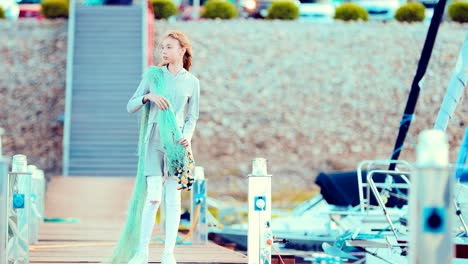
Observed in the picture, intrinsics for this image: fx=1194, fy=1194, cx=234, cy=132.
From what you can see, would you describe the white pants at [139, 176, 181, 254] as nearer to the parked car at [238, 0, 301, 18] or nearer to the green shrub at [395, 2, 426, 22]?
the green shrub at [395, 2, 426, 22]

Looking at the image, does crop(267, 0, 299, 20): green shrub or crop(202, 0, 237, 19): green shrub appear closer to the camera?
crop(202, 0, 237, 19): green shrub

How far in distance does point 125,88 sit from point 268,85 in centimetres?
532

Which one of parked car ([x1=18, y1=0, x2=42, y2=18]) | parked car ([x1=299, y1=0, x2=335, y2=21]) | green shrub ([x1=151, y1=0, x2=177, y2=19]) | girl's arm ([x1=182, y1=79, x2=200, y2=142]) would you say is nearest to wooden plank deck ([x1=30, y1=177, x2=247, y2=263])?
girl's arm ([x1=182, y1=79, x2=200, y2=142])

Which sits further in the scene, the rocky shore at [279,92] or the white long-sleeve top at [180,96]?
the rocky shore at [279,92]

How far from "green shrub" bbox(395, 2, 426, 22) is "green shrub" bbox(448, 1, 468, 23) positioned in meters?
0.78

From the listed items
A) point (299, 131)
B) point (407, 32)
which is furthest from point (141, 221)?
point (407, 32)

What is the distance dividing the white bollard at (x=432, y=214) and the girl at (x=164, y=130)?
9.24ft

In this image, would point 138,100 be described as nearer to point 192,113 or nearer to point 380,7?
point 192,113

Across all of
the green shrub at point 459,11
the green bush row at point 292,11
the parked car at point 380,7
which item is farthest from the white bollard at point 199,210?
the parked car at point 380,7

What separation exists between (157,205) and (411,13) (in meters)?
24.8

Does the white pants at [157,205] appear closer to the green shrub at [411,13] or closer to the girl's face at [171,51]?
the girl's face at [171,51]

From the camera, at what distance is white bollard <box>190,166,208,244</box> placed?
968 centimetres

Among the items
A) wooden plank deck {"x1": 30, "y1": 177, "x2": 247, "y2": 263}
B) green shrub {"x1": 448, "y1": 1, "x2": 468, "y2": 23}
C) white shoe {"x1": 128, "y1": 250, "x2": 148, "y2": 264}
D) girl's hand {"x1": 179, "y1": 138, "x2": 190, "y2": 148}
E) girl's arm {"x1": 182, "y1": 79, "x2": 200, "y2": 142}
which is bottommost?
wooden plank deck {"x1": 30, "y1": 177, "x2": 247, "y2": 263}

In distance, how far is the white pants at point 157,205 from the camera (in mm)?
6742
